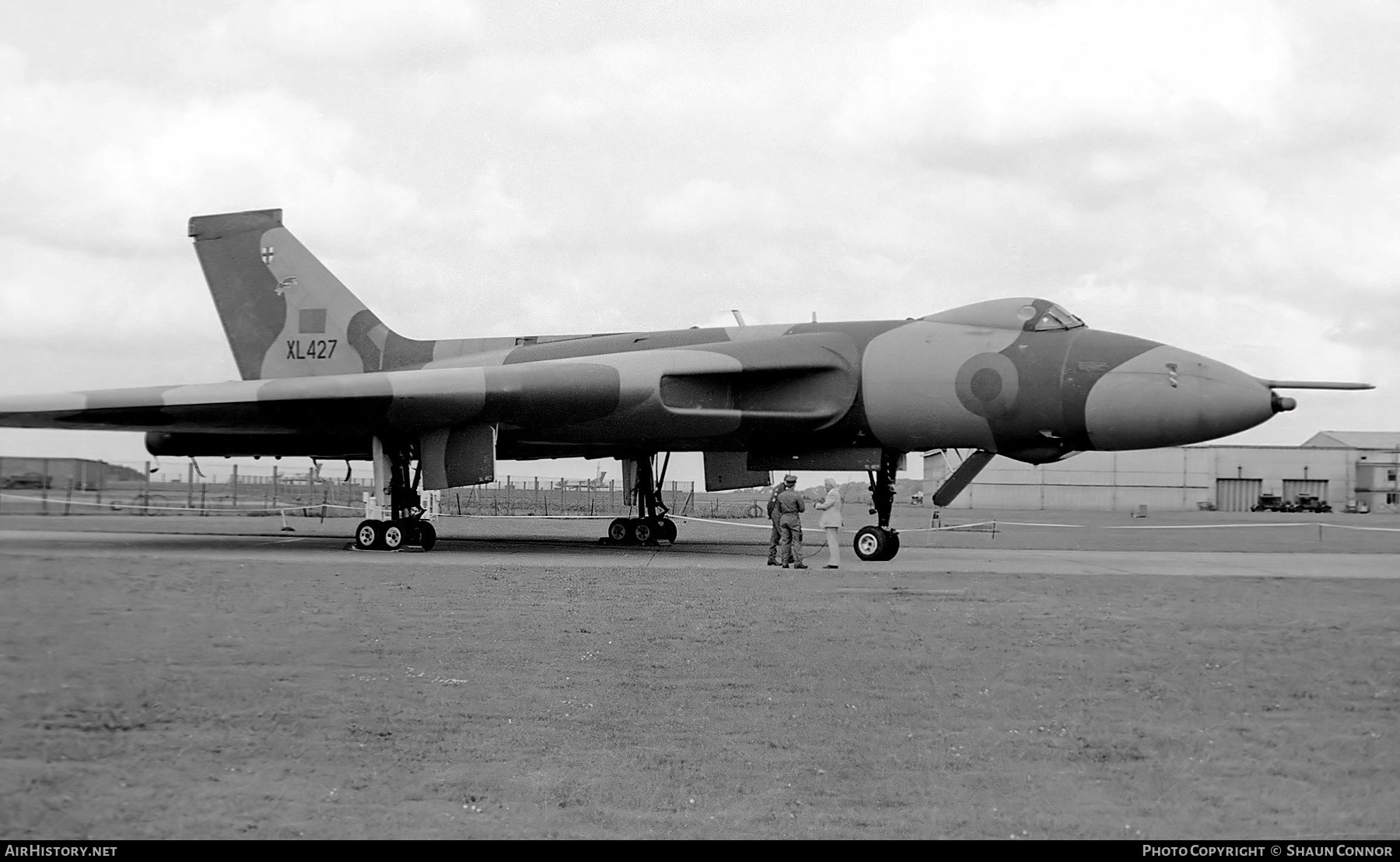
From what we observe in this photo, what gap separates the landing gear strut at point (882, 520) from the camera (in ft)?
53.9

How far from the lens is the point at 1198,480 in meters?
57.3

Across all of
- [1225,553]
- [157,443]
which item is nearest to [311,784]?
[1225,553]

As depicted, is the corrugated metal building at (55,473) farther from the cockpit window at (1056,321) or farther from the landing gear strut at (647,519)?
the landing gear strut at (647,519)

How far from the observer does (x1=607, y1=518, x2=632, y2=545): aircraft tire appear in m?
21.3

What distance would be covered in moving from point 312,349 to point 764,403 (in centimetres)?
949

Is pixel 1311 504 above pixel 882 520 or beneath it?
beneath

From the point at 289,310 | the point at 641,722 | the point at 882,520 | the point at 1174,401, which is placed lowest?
the point at 641,722

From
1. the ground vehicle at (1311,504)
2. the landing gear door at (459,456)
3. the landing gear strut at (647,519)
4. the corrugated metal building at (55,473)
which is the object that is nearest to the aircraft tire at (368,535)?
the landing gear door at (459,456)

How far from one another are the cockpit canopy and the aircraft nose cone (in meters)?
1.24

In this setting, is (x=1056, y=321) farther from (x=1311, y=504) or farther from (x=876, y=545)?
(x=1311, y=504)

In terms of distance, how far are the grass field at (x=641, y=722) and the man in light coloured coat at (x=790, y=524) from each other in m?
7.90

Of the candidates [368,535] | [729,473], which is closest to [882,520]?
[729,473]
